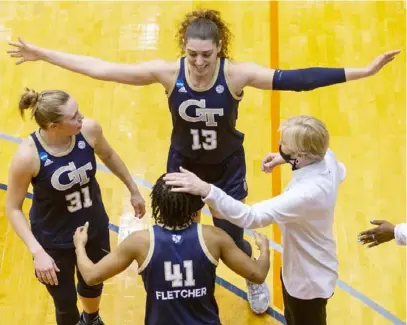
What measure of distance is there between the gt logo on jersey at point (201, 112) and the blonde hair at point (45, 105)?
2.21ft

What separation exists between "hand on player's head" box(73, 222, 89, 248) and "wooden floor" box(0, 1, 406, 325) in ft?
4.02

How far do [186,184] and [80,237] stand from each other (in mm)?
705

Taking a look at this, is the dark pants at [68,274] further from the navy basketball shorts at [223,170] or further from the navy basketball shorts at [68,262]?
the navy basketball shorts at [223,170]

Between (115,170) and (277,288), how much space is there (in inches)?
57.9

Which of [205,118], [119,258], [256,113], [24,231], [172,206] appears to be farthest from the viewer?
[256,113]

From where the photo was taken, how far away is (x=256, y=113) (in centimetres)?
555

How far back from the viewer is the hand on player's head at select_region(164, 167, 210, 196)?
2674mm

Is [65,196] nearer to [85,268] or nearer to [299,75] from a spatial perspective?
[85,268]

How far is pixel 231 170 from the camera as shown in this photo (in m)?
3.87

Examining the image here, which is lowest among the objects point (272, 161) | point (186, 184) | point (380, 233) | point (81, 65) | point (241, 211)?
point (380, 233)

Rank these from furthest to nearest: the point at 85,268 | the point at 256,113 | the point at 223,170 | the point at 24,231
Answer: the point at 256,113 < the point at 223,170 < the point at 24,231 < the point at 85,268

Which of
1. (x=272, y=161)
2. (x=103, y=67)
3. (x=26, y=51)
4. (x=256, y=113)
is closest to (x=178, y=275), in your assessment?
(x=272, y=161)

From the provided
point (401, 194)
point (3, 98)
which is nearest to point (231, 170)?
point (401, 194)

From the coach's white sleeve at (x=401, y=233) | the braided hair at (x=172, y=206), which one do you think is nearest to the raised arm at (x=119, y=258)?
the braided hair at (x=172, y=206)
